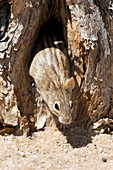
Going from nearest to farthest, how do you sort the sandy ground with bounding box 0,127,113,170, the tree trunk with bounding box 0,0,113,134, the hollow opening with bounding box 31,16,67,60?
the sandy ground with bounding box 0,127,113,170 → the tree trunk with bounding box 0,0,113,134 → the hollow opening with bounding box 31,16,67,60

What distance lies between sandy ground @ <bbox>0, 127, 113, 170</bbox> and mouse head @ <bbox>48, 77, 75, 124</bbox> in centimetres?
39

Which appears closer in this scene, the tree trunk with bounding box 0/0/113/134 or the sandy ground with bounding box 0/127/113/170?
the sandy ground with bounding box 0/127/113/170

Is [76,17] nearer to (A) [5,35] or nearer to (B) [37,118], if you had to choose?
(A) [5,35]

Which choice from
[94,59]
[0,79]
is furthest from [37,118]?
[94,59]

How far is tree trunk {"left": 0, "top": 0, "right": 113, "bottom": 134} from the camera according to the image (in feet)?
12.6

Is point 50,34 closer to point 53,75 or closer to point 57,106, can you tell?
point 53,75

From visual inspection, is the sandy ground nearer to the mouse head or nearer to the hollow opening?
the mouse head

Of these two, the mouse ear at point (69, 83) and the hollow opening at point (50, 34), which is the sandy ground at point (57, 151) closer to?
the mouse ear at point (69, 83)

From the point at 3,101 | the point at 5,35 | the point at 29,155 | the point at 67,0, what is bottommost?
the point at 29,155

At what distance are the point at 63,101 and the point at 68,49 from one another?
0.67 metres

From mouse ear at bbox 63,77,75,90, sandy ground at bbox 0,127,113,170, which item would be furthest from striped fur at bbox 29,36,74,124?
sandy ground at bbox 0,127,113,170

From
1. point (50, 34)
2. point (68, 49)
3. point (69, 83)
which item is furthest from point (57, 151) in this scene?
point (50, 34)

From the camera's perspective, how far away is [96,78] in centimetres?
418

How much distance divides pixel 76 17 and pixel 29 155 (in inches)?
55.4
